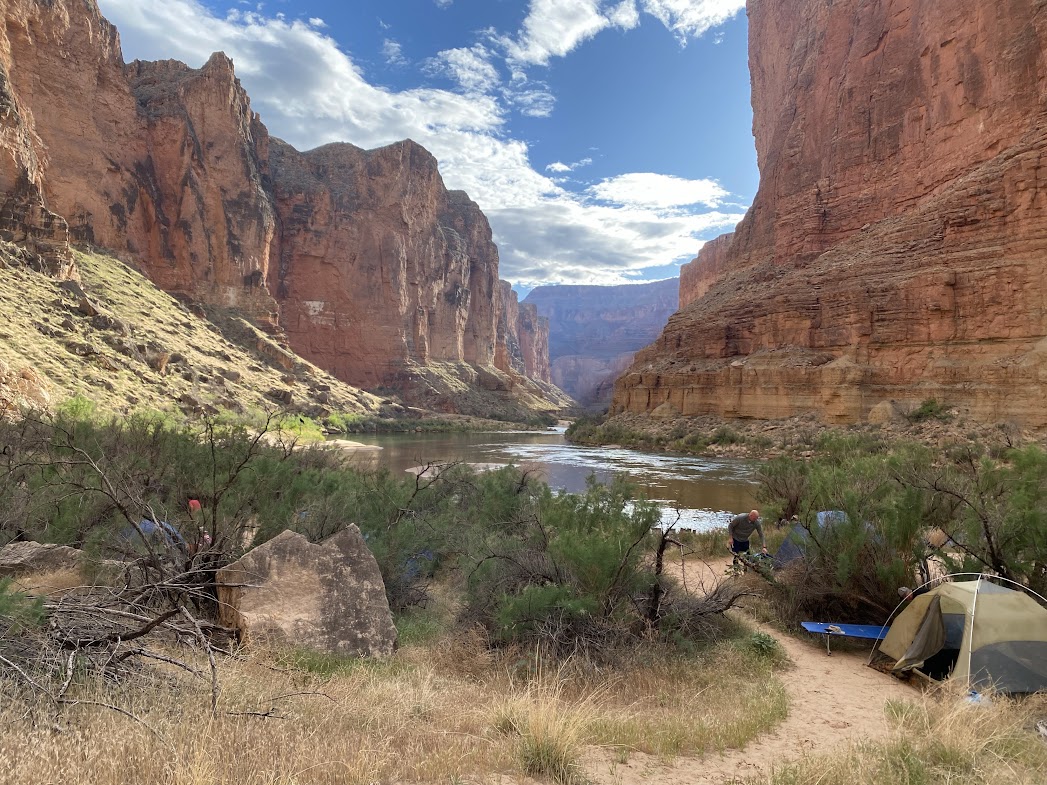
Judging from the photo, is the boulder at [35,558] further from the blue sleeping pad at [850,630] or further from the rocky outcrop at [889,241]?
the rocky outcrop at [889,241]

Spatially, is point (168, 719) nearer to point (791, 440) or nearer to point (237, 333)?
point (791, 440)

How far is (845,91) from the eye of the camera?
45.0 meters

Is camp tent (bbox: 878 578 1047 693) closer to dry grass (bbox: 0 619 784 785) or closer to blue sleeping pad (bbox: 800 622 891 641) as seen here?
blue sleeping pad (bbox: 800 622 891 641)

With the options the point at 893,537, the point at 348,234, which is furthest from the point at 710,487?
the point at 348,234

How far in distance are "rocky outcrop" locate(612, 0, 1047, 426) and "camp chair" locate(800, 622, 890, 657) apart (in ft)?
76.9

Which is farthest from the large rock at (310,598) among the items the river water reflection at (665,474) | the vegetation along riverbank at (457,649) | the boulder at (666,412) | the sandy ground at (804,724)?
the boulder at (666,412)

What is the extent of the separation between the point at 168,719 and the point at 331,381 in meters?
67.4

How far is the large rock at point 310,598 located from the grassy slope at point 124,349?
61.6 ft

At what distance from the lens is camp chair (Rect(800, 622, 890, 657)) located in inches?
236

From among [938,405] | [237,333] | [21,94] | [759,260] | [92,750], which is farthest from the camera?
[237,333]

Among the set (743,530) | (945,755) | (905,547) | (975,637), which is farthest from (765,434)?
(945,755)

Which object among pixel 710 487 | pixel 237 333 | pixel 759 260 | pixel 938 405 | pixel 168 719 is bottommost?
pixel 710 487

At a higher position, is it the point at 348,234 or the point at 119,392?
the point at 348,234

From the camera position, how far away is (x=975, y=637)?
4.84 m
